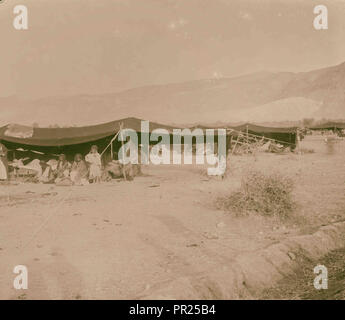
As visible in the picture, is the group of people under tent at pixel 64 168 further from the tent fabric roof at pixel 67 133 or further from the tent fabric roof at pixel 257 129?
the tent fabric roof at pixel 257 129

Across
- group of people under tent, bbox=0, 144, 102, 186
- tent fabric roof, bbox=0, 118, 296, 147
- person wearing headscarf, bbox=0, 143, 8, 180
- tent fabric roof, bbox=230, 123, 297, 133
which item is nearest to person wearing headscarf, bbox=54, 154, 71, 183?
group of people under tent, bbox=0, 144, 102, 186

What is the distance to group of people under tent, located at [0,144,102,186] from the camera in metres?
10.7

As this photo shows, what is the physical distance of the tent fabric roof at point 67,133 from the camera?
10484 mm

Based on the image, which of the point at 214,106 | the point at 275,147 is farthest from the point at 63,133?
the point at 214,106

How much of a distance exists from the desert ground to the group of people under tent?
0.50 m

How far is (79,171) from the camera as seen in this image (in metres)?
10.8

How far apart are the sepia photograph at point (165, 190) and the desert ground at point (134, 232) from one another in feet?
0.09

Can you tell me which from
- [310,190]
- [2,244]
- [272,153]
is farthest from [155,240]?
[272,153]

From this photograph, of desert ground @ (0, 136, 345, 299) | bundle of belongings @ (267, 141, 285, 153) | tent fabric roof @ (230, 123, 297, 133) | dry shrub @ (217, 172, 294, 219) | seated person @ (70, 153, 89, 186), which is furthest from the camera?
bundle of belongings @ (267, 141, 285, 153)

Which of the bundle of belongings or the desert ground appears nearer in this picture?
the desert ground

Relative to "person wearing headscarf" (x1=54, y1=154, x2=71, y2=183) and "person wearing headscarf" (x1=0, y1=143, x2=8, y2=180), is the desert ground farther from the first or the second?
"person wearing headscarf" (x1=54, y1=154, x2=71, y2=183)
